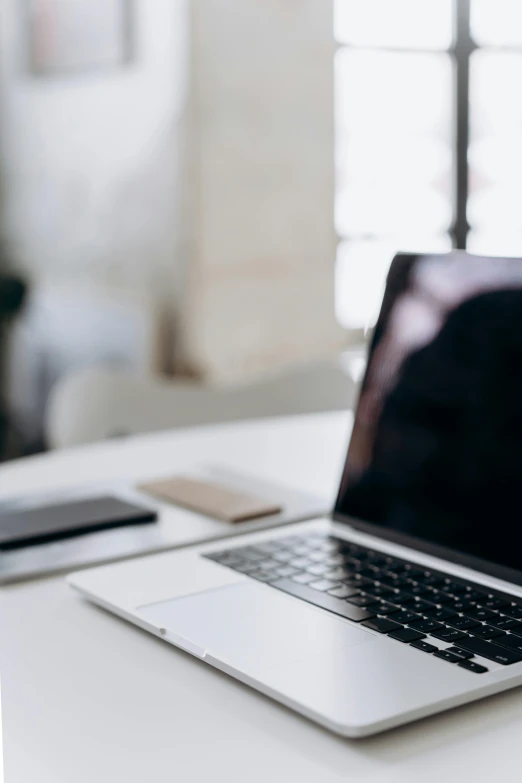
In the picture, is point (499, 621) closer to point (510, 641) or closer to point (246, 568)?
point (510, 641)

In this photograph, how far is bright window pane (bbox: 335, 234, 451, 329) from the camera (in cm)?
317

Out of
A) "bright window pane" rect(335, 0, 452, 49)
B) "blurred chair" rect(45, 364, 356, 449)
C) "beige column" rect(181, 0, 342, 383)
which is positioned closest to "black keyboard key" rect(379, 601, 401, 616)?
"blurred chair" rect(45, 364, 356, 449)

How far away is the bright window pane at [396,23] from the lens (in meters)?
3.10

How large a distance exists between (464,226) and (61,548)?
2.71 metres

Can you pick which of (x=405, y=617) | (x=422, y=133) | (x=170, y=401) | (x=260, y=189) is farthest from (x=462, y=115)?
(x=405, y=617)

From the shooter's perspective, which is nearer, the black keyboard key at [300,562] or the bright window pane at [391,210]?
the black keyboard key at [300,562]

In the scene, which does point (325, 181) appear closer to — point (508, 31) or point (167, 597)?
point (508, 31)

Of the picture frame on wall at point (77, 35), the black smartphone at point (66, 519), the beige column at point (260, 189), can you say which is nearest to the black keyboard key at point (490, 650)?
the black smartphone at point (66, 519)

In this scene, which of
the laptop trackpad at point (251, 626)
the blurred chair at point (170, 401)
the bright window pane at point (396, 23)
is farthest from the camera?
the bright window pane at point (396, 23)

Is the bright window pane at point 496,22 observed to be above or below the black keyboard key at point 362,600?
above

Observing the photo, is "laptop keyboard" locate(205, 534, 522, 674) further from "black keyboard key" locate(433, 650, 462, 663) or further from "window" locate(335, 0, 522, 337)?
"window" locate(335, 0, 522, 337)

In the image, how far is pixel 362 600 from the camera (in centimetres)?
65

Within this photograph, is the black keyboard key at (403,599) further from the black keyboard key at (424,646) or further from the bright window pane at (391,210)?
the bright window pane at (391,210)

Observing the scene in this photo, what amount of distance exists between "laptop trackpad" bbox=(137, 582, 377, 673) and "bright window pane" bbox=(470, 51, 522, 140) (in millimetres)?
2900
